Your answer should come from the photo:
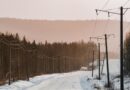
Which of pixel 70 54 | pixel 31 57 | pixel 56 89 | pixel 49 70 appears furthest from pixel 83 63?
pixel 56 89

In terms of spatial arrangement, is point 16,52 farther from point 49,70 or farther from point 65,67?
point 65,67

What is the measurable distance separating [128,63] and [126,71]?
2.38m

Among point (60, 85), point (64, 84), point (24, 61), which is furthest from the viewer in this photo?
point (24, 61)

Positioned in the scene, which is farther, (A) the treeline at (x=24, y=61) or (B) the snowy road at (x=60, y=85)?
(A) the treeline at (x=24, y=61)

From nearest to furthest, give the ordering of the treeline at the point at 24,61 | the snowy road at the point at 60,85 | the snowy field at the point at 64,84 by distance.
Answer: the snowy field at the point at 64,84 < the snowy road at the point at 60,85 < the treeline at the point at 24,61

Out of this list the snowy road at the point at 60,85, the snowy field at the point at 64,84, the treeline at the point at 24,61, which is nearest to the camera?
the snowy field at the point at 64,84

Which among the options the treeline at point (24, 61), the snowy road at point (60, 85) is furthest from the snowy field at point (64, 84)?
the treeline at point (24, 61)

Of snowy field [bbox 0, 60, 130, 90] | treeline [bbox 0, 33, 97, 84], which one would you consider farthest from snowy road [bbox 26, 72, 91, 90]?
treeline [bbox 0, 33, 97, 84]

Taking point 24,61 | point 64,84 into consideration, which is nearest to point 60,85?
point 64,84

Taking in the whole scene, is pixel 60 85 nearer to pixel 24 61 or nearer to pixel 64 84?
pixel 64 84

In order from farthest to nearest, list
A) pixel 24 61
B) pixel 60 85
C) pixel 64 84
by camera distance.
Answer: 1. pixel 24 61
2. pixel 64 84
3. pixel 60 85

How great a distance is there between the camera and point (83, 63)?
18525 cm

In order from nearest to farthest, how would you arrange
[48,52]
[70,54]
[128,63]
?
1. [128,63]
2. [48,52]
3. [70,54]

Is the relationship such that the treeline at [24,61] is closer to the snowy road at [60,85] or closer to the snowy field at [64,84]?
the snowy field at [64,84]
